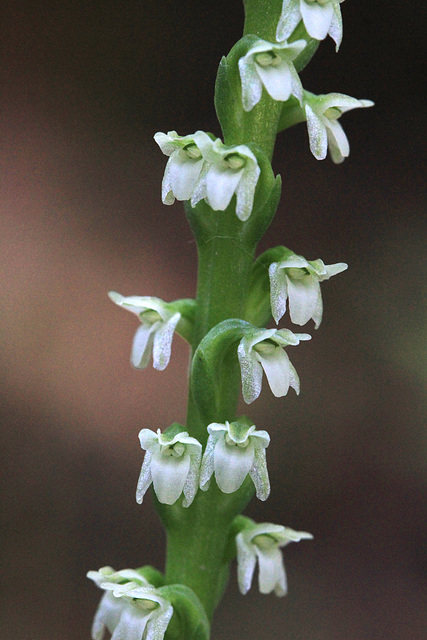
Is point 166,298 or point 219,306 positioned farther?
point 166,298

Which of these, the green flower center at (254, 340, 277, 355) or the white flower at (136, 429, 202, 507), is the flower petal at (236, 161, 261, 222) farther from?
the white flower at (136, 429, 202, 507)

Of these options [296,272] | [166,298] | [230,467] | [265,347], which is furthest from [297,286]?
[166,298]

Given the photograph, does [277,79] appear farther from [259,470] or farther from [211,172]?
[259,470]

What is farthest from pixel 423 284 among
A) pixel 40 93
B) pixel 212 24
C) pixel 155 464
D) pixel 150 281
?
pixel 155 464

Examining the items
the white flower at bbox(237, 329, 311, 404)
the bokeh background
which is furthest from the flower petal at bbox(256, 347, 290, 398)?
the bokeh background

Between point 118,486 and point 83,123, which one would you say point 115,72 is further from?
point 118,486
